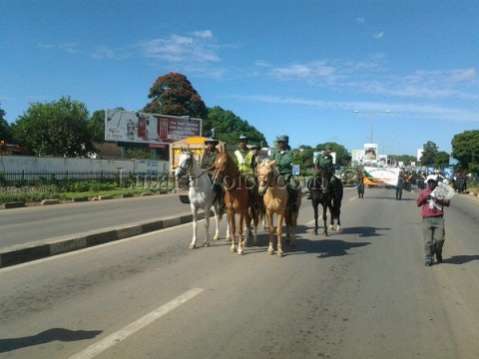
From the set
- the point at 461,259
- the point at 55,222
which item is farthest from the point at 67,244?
the point at 461,259

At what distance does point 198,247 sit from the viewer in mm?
10344

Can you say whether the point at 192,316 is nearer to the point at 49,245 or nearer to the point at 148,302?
the point at 148,302

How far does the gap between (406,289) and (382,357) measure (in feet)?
9.09

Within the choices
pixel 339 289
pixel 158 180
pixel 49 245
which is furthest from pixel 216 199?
pixel 158 180

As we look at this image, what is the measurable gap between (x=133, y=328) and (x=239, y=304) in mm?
1469

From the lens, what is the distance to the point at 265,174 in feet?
29.7

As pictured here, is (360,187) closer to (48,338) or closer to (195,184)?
(195,184)

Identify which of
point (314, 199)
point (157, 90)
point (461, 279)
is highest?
point (157, 90)

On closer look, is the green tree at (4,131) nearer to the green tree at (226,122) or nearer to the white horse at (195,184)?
the green tree at (226,122)

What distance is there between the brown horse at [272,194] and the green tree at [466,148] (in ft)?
242

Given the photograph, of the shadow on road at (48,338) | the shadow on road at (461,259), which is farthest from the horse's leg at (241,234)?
the shadow on road at (48,338)

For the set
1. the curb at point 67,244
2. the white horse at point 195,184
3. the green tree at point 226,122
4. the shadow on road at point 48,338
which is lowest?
the shadow on road at point 48,338

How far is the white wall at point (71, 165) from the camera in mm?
27453

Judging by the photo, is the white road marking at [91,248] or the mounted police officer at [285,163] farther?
the mounted police officer at [285,163]
